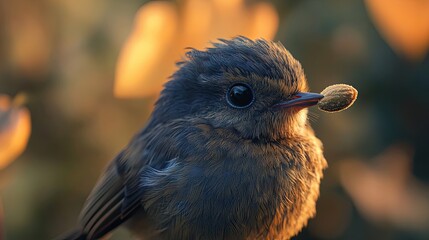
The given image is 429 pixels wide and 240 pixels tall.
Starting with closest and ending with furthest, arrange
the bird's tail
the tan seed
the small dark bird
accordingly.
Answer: the tan seed → the small dark bird → the bird's tail

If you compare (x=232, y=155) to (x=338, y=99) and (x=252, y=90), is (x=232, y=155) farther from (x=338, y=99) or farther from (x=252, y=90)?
(x=338, y=99)

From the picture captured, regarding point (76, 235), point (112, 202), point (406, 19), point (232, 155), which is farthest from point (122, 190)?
point (406, 19)

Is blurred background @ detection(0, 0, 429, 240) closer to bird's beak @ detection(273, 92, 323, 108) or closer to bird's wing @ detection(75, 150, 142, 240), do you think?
bird's wing @ detection(75, 150, 142, 240)

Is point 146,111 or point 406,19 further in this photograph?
point 146,111

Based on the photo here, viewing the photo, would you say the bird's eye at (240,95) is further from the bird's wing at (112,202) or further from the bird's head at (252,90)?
the bird's wing at (112,202)

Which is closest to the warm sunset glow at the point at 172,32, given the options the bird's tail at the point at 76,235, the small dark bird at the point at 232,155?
the small dark bird at the point at 232,155

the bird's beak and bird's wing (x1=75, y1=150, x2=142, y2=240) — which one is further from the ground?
the bird's beak

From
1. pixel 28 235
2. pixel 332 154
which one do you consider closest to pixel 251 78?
pixel 332 154

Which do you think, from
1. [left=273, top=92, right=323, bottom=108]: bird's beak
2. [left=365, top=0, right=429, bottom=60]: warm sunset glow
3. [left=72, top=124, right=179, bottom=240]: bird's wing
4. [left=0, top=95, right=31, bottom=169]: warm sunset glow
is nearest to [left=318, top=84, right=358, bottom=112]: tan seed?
[left=273, top=92, right=323, bottom=108]: bird's beak
